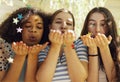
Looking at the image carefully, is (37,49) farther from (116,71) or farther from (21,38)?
(116,71)

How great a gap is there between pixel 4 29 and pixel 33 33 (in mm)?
283

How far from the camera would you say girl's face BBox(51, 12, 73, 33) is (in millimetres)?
2109

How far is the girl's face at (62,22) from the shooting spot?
2.11 metres

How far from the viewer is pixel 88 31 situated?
7.38 feet

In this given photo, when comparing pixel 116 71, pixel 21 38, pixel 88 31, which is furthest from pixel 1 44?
pixel 116 71

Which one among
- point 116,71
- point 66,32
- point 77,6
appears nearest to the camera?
point 66,32

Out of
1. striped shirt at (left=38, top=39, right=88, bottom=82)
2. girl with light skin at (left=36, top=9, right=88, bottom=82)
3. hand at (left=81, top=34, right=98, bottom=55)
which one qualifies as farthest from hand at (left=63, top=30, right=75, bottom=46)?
striped shirt at (left=38, top=39, right=88, bottom=82)

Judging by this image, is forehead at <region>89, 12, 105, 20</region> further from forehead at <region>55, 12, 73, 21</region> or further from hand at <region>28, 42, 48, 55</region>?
hand at <region>28, 42, 48, 55</region>

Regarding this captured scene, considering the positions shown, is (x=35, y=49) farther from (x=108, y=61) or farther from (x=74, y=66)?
(x=108, y=61)

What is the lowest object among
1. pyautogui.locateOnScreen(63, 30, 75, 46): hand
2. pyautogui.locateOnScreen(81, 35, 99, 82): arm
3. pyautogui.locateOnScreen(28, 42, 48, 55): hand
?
pyautogui.locateOnScreen(81, 35, 99, 82): arm

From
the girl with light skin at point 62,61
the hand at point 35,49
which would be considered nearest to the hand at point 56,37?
the girl with light skin at point 62,61

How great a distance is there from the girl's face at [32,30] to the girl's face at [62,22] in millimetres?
104

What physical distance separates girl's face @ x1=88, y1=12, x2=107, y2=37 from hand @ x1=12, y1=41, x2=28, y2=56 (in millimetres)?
537

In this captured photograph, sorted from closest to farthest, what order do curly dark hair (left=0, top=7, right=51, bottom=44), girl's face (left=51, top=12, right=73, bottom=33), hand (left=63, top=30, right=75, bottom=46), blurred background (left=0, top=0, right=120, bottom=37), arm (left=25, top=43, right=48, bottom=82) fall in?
1. hand (left=63, top=30, right=75, bottom=46)
2. arm (left=25, top=43, right=48, bottom=82)
3. girl's face (left=51, top=12, right=73, bottom=33)
4. curly dark hair (left=0, top=7, right=51, bottom=44)
5. blurred background (left=0, top=0, right=120, bottom=37)
